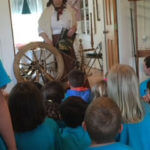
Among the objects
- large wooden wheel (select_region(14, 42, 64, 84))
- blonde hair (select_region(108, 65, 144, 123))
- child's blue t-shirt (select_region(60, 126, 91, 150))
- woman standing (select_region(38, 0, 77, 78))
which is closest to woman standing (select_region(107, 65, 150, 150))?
blonde hair (select_region(108, 65, 144, 123))

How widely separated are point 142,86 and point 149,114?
42.1 inches

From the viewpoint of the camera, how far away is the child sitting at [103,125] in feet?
3.54

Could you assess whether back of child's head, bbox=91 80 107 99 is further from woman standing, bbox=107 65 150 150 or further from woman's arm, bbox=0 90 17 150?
woman's arm, bbox=0 90 17 150

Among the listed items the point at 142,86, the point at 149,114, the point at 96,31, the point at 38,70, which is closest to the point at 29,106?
the point at 149,114

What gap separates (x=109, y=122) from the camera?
1.10 m

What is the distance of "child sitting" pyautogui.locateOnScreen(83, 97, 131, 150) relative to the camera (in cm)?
108

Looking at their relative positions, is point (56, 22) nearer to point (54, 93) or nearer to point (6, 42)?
point (6, 42)

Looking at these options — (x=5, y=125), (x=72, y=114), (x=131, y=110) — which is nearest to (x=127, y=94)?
(x=131, y=110)

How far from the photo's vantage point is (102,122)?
1.09m

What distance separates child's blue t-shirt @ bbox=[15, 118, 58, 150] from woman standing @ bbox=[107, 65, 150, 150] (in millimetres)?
348

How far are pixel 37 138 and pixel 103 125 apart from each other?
1.27 feet

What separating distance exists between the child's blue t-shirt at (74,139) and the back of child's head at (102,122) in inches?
14.2

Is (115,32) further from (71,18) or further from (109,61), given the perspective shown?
(71,18)

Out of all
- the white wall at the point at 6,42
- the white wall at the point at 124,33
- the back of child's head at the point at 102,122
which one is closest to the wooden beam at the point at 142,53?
the white wall at the point at 124,33
